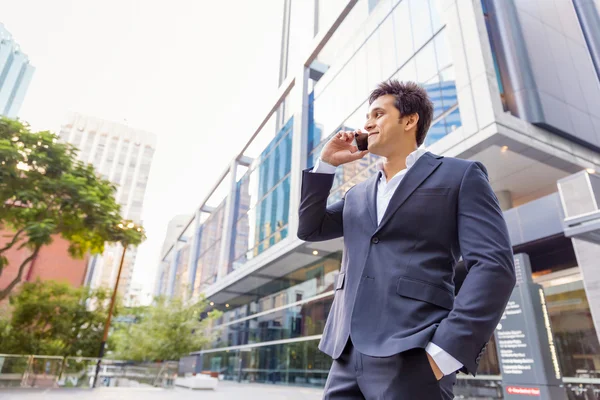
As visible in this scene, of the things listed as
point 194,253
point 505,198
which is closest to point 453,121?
point 505,198

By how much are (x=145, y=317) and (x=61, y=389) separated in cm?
1126

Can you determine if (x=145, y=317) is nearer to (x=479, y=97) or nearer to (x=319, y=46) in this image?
(x=319, y=46)

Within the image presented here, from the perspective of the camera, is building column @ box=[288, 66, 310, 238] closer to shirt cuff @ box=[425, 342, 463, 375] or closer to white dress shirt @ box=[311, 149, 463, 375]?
white dress shirt @ box=[311, 149, 463, 375]

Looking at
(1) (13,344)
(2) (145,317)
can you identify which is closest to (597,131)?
(2) (145,317)

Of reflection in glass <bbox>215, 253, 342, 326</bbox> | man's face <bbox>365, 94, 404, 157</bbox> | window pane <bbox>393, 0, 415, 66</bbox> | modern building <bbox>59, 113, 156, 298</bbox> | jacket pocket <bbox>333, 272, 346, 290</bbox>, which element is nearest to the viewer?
jacket pocket <bbox>333, 272, 346, 290</bbox>

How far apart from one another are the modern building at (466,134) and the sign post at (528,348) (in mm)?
2116

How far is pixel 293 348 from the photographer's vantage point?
23.8 metres

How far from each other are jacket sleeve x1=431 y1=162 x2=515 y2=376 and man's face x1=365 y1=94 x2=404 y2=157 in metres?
0.37

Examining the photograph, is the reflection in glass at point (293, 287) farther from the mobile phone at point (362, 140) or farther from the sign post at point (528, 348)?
the mobile phone at point (362, 140)

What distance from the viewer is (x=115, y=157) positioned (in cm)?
10206

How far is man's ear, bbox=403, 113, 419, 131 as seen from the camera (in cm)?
Answer: 189

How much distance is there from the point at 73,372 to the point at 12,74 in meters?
19.9

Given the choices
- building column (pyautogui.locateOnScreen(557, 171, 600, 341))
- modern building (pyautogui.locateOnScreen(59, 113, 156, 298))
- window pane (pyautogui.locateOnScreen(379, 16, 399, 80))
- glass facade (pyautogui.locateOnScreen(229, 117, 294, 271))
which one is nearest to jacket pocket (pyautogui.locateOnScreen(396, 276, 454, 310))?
building column (pyautogui.locateOnScreen(557, 171, 600, 341))

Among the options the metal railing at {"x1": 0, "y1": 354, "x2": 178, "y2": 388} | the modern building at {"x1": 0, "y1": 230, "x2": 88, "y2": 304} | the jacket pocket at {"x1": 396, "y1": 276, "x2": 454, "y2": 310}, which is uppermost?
the modern building at {"x1": 0, "y1": 230, "x2": 88, "y2": 304}
